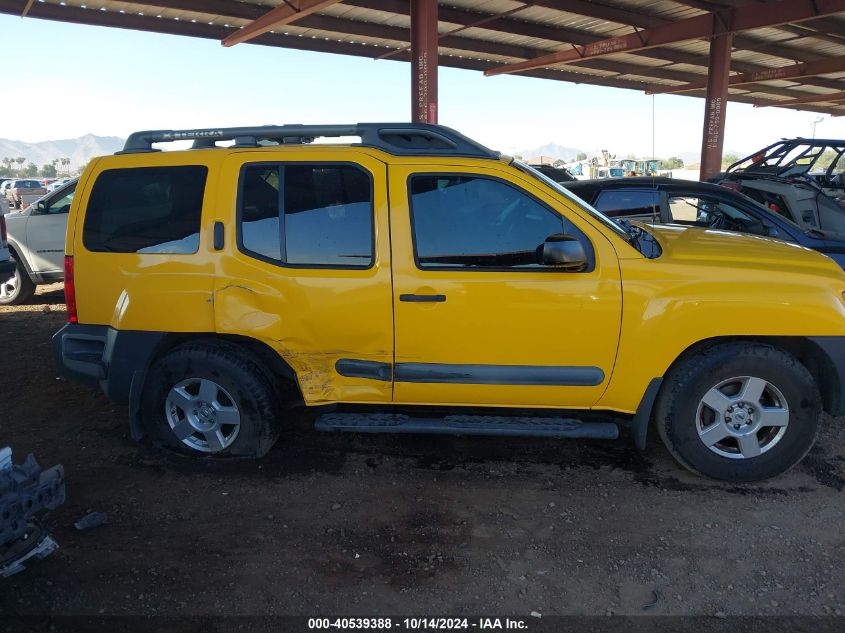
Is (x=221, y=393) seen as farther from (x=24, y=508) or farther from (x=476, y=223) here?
(x=476, y=223)

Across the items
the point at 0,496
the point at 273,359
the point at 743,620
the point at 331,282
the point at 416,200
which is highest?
the point at 416,200

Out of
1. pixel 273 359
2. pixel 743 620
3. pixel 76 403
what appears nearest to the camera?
pixel 743 620

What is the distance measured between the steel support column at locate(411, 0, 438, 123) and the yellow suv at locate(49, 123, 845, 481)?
1011 cm

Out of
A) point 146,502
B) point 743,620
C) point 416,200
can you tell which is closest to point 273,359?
point 146,502

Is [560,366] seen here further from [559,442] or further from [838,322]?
[838,322]

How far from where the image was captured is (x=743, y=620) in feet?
8.22

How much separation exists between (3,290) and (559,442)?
27.2 feet

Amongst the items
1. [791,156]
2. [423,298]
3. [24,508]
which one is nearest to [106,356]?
[24,508]

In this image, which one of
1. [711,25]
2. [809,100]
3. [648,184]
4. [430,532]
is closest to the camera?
[430,532]

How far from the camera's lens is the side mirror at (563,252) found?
10.6ft

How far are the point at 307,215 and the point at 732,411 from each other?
2.71 m

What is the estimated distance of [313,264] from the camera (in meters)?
3.53

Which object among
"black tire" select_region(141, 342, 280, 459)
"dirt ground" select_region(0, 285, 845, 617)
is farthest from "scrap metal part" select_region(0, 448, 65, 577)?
"black tire" select_region(141, 342, 280, 459)

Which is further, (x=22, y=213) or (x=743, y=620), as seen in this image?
(x=22, y=213)
